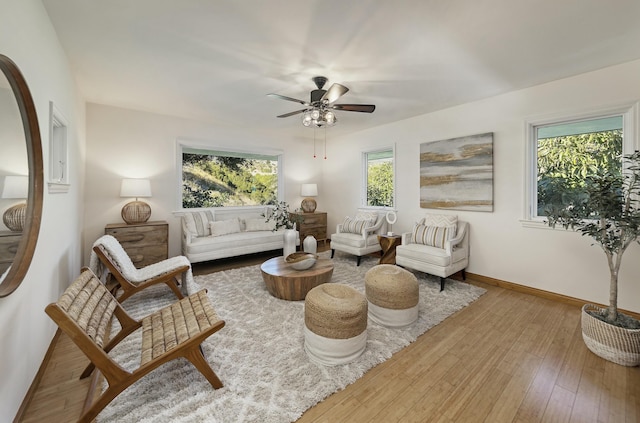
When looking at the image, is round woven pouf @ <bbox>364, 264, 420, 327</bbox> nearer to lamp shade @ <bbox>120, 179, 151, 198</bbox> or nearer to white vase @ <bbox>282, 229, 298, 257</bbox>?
white vase @ <bbox>282, 229, 298, 257</bbox>

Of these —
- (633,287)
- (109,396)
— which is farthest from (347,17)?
(633,287)

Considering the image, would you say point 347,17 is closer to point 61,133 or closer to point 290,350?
point 290,350

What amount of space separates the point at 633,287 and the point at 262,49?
4.45 metres

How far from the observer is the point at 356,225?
15.8 ft

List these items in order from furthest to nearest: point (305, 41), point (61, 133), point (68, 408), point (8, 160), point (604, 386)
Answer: point (61, 133)
point (305, 41)
point (604, 386)
point (68, 408)
point (8, 160)

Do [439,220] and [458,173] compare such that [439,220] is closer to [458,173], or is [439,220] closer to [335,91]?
[458,173]


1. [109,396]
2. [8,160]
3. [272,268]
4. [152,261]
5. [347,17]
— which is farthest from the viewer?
[152,261]

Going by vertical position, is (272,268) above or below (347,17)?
below

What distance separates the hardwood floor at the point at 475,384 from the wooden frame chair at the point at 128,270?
24.5 inches

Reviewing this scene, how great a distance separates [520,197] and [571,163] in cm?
62

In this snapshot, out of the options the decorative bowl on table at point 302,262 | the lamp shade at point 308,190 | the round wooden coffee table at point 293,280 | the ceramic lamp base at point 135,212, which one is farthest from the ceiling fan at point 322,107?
the ceramic lamp base at point 135,212

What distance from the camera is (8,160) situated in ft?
4.35

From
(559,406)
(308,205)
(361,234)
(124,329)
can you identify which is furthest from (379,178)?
(124,329)

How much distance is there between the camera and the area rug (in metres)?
1.55
